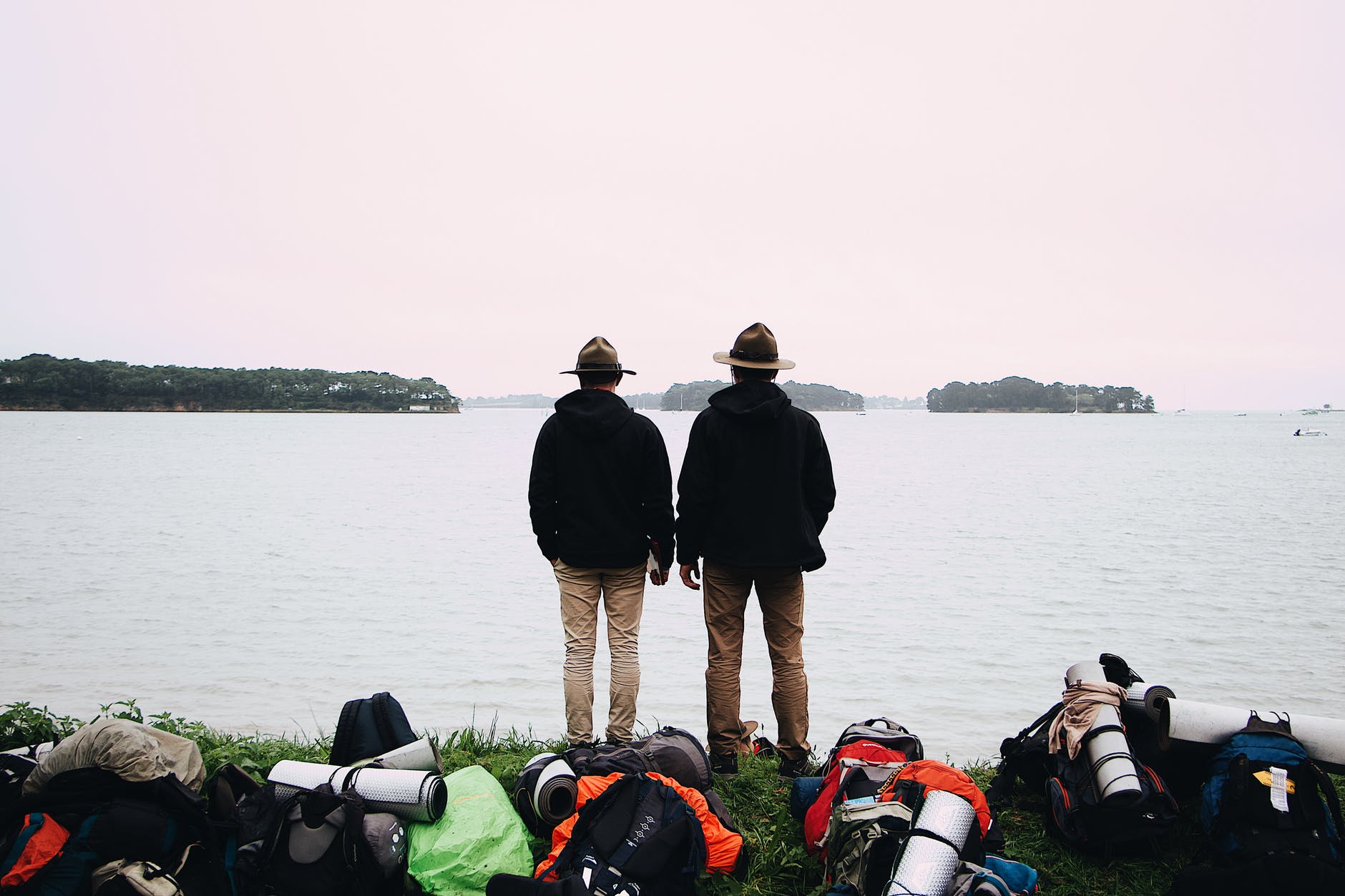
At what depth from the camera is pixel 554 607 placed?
1204 cm

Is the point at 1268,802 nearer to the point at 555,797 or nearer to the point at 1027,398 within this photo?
the point at 555,797

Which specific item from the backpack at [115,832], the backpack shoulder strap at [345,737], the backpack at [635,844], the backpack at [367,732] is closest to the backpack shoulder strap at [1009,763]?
the backpack at [635,844]

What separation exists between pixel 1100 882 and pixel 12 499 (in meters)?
29.3

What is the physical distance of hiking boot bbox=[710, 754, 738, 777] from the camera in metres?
4.54

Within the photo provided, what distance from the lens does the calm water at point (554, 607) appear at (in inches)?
324

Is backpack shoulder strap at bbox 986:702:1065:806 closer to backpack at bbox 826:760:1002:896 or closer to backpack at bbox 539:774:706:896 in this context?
backpack at bbox 826:760:1002:896

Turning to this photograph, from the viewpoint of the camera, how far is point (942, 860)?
9.25ft

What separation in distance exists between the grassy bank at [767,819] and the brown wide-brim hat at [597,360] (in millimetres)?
2287

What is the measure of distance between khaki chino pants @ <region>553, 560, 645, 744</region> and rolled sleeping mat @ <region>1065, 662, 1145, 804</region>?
2336 mm

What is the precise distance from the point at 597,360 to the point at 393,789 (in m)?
2.47

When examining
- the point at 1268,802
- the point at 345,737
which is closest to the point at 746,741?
the point at 345,737

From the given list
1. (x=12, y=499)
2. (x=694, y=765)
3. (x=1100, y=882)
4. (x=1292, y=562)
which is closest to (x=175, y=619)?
(x=694, y=765)

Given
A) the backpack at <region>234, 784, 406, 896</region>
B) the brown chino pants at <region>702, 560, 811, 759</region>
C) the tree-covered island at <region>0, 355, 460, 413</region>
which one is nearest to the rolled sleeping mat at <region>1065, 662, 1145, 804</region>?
the brown chino pants at <region>702, 560, 811, 759</region>

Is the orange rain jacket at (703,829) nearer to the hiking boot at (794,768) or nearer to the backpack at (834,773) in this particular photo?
the backpack at (834,773)
